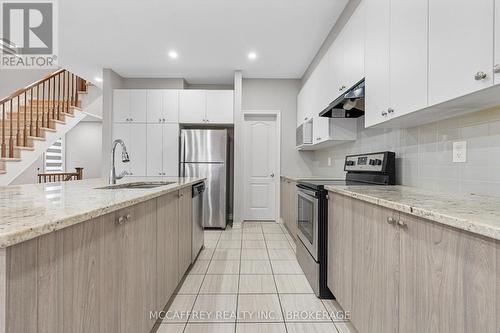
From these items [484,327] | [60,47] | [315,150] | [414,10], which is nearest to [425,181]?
[414,10]

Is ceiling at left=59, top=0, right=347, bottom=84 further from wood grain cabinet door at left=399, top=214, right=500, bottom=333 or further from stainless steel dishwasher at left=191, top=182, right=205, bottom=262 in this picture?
wood grain cabinet door at left=399, top=214, right=500, bottom=333

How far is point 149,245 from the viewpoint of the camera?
156 cm

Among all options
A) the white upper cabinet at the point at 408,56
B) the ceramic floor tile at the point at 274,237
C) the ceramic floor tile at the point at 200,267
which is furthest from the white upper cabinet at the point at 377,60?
the ceramic floor tile at the point at 274,237

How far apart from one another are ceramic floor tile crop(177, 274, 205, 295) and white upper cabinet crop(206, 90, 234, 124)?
9.58ft

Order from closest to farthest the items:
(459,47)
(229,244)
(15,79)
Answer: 1. (459,47)
2. (229,244)
3. (15,79)

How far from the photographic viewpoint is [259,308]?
2043 millimetres

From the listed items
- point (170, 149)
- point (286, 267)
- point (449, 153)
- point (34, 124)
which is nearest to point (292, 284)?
point (286, 267)

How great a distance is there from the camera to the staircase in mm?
4804

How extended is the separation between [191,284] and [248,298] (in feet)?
1.84

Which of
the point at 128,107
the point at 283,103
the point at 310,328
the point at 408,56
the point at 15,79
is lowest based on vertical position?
the point at 310,328

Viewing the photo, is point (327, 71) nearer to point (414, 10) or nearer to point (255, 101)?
point (414, 10)

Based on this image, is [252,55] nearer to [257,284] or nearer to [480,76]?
[257,284]

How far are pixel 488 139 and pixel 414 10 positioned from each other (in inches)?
31.0

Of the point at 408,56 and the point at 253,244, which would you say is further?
the point at 253,244
